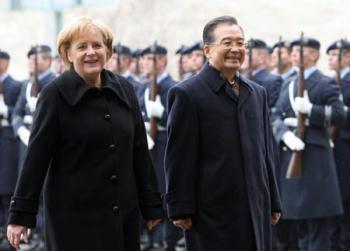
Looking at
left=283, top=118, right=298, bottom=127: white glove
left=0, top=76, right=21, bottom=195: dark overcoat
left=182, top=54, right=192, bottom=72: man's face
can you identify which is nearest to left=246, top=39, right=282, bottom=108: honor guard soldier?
left=283, top=118, right=298, bottom=127: white glove

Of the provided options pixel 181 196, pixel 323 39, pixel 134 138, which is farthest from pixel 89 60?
Answer: pixel 323 39

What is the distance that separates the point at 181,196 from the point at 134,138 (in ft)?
1.41

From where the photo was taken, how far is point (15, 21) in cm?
2414

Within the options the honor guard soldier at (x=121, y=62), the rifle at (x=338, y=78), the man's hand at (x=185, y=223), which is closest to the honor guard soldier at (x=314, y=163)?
the rifle at (x=338, y=78)

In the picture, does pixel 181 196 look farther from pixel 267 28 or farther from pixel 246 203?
pixel 267 28

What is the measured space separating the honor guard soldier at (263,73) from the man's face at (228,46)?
4.68 metres

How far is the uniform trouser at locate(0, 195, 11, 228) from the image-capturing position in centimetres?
1322

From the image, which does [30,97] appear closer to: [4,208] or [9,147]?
[9,147]

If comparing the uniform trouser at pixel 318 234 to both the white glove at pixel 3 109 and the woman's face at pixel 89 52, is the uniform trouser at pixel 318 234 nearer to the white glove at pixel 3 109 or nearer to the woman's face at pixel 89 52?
the white glove at pixel 3 109

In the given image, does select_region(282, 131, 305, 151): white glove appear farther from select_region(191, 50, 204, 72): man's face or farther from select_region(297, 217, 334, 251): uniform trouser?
select_region(191, 50, 204, 72): man's face

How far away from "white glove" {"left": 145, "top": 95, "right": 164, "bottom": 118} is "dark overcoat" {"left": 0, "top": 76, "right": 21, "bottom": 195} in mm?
1921

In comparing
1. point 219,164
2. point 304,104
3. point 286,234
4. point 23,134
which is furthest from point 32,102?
point 219,164

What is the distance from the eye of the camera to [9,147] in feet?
44.0

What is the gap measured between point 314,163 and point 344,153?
0.83 metres
